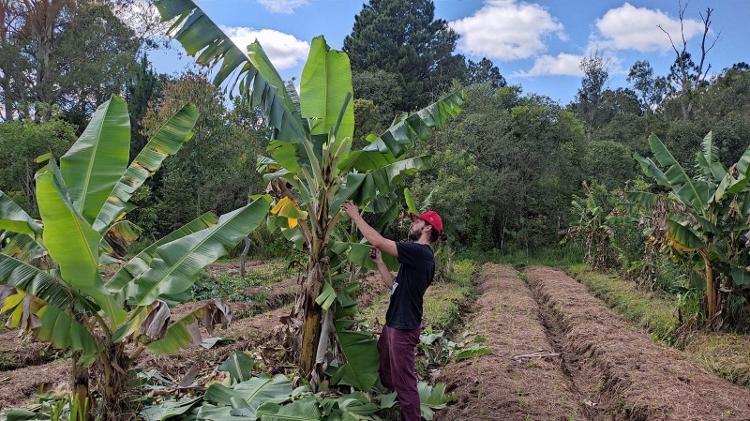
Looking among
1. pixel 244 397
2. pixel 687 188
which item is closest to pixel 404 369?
pixel 244 397

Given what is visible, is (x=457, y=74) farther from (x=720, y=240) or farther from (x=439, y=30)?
(x=720, y=240)

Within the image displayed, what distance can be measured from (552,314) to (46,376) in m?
9.78

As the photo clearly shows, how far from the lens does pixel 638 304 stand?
1220cm

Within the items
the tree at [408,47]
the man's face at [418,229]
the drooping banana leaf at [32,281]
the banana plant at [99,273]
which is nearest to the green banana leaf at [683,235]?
the man's face at [418,229]

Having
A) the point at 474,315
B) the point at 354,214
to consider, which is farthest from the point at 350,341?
the point at 474,315

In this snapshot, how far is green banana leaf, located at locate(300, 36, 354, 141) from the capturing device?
220 inches

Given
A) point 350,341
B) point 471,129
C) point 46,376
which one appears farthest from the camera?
point 471,129

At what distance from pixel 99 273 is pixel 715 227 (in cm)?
Answer: 900

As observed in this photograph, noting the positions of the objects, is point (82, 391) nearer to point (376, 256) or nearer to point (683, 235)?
point (376, 256)

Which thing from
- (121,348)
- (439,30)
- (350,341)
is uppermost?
(439,30)

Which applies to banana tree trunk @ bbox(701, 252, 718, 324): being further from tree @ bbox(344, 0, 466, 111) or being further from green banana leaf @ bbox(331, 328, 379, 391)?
tree @ bbox(344, 0, 466, 111)

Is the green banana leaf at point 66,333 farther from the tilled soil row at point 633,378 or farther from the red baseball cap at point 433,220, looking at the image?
the tilled soil row at point 633,378

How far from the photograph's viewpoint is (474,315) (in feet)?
38.5

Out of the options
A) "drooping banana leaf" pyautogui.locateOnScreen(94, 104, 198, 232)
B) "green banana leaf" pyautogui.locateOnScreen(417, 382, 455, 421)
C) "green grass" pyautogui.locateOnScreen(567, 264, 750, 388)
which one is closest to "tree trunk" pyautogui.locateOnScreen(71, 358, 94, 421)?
"drooping banana leaf" pyautogui.locateOnScreen(94, 104, 198, 232)
